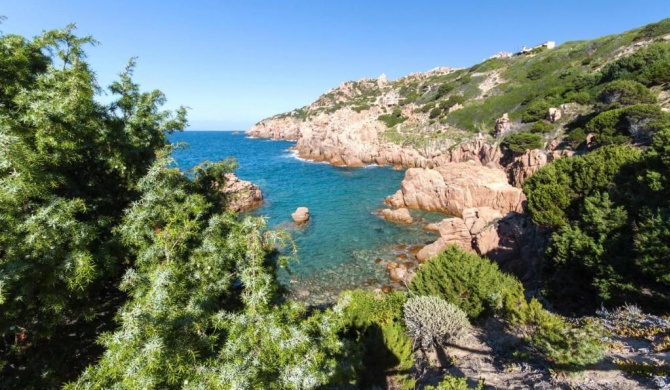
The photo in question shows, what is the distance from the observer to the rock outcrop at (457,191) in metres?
32.6

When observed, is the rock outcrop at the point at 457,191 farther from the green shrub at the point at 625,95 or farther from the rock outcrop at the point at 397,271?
the green shrub at the point at 625,95

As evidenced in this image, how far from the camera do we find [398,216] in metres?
33.4

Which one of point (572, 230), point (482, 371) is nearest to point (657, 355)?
point (482, 371)

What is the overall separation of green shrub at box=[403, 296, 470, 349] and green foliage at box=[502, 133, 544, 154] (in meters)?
37.1

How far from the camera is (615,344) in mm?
8656

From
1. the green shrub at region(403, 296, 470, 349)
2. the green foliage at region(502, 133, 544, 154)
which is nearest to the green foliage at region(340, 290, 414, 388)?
the green shrub at region(403, 296, 470, 349)

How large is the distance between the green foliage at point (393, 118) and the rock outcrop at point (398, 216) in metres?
48.1

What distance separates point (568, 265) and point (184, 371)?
668 inches

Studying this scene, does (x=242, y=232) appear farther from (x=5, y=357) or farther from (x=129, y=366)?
(x=5, y=357)

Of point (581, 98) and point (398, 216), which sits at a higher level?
point (581, 98)

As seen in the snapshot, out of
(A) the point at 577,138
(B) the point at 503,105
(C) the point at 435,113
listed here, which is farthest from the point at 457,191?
(C) the point at 435,113

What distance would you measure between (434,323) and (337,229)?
823 inches

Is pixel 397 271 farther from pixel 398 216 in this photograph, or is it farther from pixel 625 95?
pixel 625 95

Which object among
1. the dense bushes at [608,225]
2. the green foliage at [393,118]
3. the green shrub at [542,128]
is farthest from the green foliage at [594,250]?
the green foliage at [393,118]
